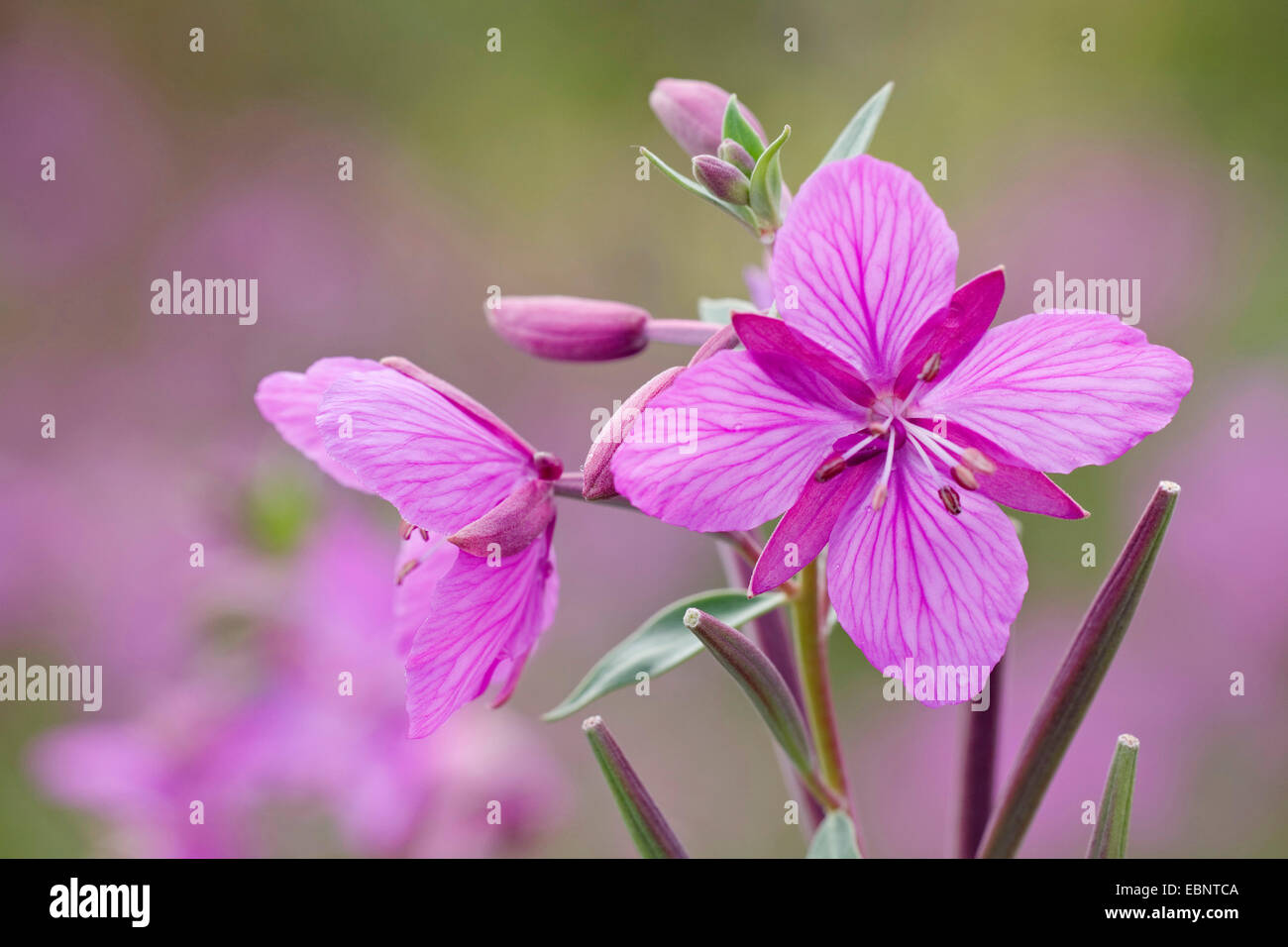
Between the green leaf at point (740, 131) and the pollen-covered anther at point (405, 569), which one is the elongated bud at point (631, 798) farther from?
the green leaf at point (740, 131)

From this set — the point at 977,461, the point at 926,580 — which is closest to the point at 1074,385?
the point at 977,461

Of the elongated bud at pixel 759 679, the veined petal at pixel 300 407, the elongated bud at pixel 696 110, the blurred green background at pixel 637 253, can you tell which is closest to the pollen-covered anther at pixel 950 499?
the elongated bud at pixel 759 679

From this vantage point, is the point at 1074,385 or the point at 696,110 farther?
the point at 696,110

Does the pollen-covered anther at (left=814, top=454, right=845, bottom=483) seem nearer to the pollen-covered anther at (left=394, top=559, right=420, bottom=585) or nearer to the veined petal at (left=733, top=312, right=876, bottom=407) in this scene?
the veined petal at (left=733, top=312, right=876, bottom=407)

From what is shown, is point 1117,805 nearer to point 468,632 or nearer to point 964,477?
point 964,477

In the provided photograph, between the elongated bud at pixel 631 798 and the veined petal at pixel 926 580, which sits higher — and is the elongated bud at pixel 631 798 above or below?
below

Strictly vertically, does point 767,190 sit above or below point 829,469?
above

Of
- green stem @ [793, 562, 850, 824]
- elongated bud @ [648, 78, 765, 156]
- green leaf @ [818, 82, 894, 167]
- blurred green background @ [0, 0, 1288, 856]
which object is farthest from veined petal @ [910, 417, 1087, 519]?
blurred green background @ [0, 0, 1288, 856]
